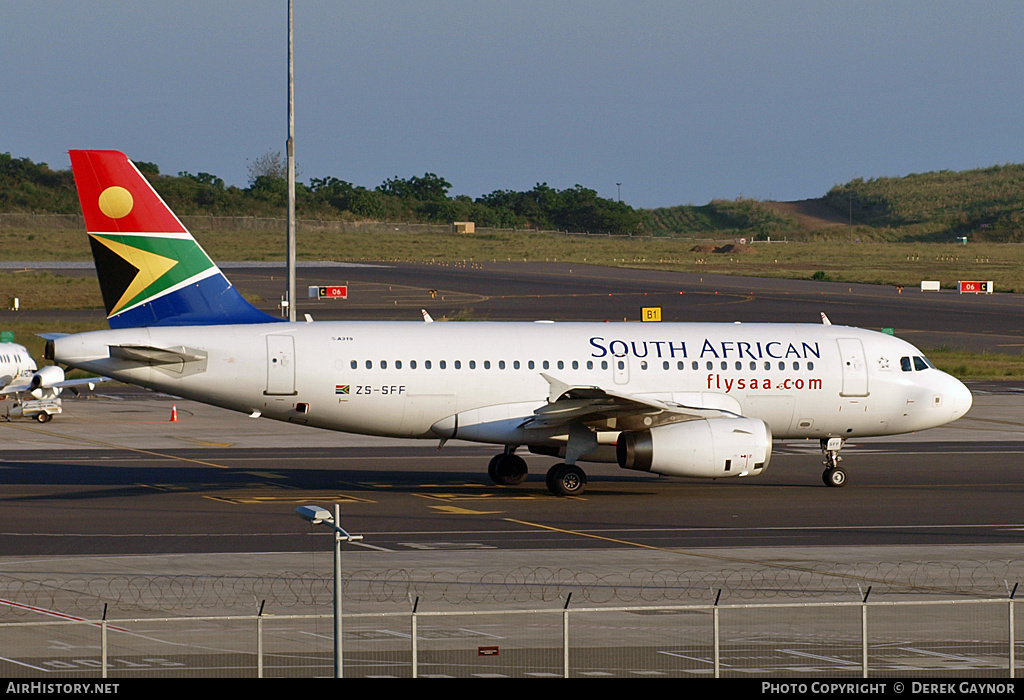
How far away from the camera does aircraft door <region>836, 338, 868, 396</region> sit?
3594 cm

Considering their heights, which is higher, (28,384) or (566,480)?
(28,384)

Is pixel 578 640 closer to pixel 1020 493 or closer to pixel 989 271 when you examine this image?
pixel 1020 493

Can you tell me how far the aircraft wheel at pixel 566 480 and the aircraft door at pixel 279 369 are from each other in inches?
258

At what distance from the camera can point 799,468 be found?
40062 mm

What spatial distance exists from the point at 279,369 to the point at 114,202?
18.4 ft

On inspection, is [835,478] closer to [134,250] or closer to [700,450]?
[700,450]

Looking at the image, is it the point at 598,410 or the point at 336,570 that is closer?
the point at 336,570

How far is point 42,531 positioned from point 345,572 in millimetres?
7850

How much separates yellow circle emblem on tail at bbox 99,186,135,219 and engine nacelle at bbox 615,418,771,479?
1301 centimetres

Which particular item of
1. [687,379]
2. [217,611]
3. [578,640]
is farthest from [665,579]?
[687,379]

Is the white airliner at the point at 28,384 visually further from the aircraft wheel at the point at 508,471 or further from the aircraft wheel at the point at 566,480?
the aircraft wheel at the point at 566,480

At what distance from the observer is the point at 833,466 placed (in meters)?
35.9

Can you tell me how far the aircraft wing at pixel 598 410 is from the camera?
31.8m

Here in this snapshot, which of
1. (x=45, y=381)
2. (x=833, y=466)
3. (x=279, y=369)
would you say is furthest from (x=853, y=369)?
(x=45, y=381)
